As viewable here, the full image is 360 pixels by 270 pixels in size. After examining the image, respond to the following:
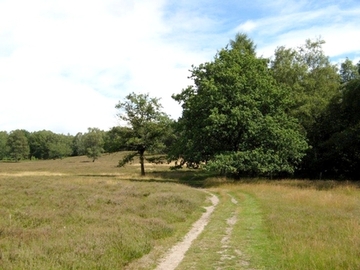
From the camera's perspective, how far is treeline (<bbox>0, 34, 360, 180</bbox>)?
32156 millimetres

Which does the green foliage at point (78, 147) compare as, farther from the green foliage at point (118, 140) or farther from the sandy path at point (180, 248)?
the sandy path at point (180, 248)

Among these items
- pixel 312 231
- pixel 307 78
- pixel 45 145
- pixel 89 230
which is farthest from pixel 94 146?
pixel 312 231

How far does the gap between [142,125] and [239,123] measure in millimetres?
17774

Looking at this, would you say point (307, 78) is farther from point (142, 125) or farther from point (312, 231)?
point (312, 231)

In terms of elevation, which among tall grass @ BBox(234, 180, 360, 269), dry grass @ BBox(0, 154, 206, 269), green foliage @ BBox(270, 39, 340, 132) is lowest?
tall grass @ BBox(234, 180, 360, 269)

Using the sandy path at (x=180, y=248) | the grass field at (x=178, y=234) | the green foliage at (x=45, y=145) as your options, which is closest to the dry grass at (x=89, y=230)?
the grass field at (x=178, y=234)

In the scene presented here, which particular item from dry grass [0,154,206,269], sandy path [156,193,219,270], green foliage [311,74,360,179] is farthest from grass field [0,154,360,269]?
green foliage [311,74,360,179]

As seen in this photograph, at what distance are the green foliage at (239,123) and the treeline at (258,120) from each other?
99 mm

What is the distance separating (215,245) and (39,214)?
366 inches

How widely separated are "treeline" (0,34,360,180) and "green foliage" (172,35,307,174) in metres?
0.10

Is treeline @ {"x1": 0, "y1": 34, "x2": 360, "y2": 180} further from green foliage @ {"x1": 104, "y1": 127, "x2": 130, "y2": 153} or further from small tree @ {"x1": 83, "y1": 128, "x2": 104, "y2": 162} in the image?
small tree @ {"x1": 83, "y1": 128, "x2": 104, "y2": 162}

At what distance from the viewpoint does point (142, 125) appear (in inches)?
1816

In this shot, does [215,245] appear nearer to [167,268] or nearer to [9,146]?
[167,268]

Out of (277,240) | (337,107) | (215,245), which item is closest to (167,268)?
(215,245)
